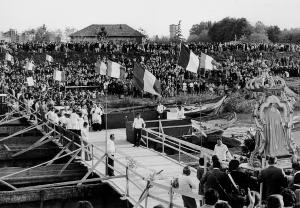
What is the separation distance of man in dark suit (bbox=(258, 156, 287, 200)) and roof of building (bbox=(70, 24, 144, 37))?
8542 centimetres

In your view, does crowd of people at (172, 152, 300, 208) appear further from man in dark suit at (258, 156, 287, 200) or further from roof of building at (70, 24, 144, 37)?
roof of building at (70, 24, 144, 37)

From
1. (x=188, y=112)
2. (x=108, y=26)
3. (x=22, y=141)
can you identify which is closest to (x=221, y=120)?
(x=188, y=112)

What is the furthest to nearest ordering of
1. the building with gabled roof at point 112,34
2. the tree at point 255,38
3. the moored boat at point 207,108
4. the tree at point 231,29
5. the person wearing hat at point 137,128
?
the tree at point 231,29 → the tree at point 255,38 → the building with gabled roof at point 112,34 → the moored boat at point 207,108 → the person wearing hat at point 137,128

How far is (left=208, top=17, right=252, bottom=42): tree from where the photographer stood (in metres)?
113

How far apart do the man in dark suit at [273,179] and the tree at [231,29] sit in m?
104

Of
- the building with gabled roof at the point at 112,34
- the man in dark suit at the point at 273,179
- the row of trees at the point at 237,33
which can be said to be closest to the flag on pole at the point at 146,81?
the man in dark suit at the point at 273,179

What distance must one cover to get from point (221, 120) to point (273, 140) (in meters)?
19.3

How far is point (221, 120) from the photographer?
33781mm

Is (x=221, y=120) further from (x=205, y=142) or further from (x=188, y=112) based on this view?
(x=205, y=142)

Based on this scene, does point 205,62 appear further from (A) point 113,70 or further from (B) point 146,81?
(B) point 146,81

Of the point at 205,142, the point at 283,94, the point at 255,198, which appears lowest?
the point at 205,142

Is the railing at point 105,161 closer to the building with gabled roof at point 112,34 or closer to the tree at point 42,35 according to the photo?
the building with gabled roof at point 112,34

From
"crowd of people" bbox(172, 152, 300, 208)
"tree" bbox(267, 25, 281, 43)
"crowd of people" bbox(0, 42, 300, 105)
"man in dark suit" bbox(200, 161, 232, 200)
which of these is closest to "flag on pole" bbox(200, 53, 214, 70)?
"crowd of people" bbox(172, 152, 300, 208)

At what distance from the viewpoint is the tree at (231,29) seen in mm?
113188
